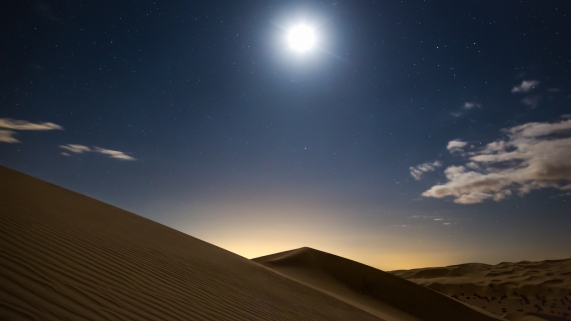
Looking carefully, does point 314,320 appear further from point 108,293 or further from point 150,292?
point 108,293

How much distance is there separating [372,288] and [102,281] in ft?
53.6

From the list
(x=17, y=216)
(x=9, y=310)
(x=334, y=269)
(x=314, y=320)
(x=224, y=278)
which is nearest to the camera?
(x=9, y=310)

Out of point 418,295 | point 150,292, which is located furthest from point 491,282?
point 150,292

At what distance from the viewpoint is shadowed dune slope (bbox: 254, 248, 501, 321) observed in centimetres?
1465

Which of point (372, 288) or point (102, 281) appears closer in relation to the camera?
point (102, 281)

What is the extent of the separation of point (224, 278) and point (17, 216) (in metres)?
3.73

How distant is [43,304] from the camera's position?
249 cm

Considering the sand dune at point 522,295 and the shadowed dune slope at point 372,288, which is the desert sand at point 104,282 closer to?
the shadowed dune slope at point 372,288

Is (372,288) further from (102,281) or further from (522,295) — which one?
(102,281)

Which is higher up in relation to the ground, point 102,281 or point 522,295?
point 522,295

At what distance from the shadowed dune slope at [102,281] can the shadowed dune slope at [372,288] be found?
24.7 ft

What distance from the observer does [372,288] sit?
17.3 m

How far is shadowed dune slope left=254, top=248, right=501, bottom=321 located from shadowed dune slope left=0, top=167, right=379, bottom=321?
7538mm

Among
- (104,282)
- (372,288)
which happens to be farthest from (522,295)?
(104,282)
